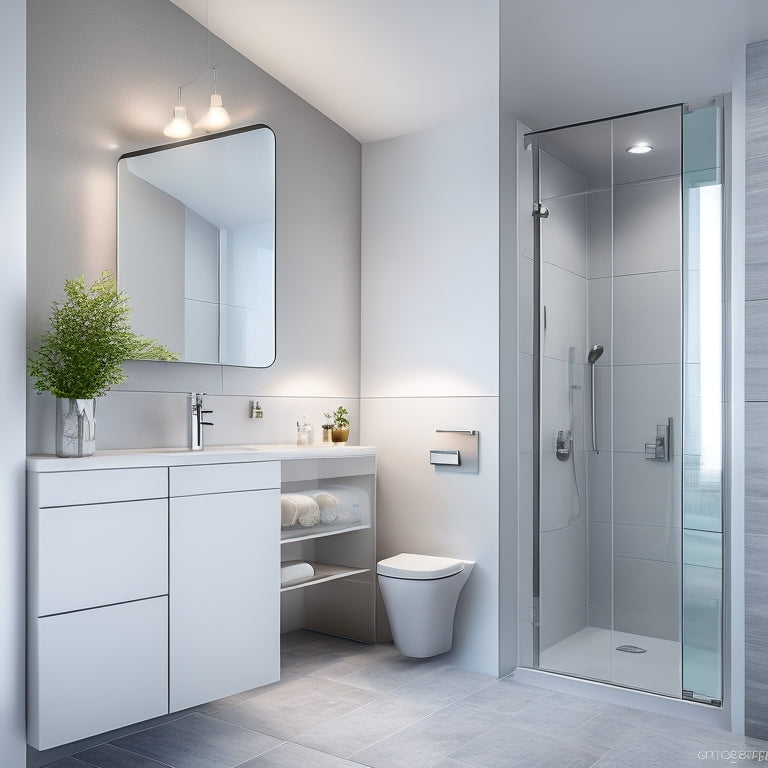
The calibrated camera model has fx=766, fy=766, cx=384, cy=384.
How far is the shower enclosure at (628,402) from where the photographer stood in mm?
2898

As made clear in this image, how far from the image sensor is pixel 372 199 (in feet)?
12.9

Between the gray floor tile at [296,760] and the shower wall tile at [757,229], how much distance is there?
2119mm

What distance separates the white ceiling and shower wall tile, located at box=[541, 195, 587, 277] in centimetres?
36

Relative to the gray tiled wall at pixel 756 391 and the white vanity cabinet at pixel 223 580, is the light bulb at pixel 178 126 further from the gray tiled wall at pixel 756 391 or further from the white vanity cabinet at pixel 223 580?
the gray tiled wall at pixel 756 391

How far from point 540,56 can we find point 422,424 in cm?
168

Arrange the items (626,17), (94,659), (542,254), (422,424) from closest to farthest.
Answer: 1. (94,659)
2. (626,17)
3. (542,254)
4. (422,424)

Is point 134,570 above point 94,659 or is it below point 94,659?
above

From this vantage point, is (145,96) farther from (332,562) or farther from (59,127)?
(332,562)

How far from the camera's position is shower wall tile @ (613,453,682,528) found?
2.97 m

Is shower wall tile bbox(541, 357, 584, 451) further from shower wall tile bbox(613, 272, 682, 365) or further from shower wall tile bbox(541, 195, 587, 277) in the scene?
shower wall tile bbox(541, 195, 587, 277)

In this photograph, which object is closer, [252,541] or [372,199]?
[252,541]

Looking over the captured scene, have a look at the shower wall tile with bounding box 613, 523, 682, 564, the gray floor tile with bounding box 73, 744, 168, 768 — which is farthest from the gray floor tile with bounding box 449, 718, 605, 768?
the gray floor tile with bounding box 73, 744, 168, 768

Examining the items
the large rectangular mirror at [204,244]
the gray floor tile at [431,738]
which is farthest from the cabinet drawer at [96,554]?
the gray floor tile at [431,738]

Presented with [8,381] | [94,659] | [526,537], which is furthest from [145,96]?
[526,537]
